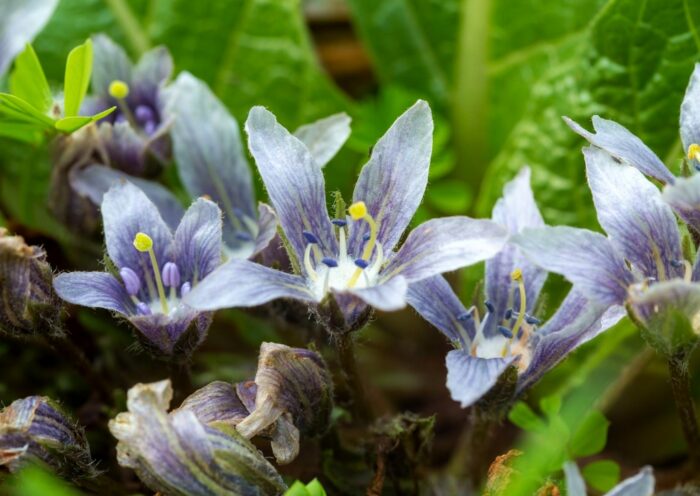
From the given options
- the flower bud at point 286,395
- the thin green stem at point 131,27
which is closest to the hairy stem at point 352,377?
the flower bud at point 286,395

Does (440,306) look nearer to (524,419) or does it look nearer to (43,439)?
(524,419)

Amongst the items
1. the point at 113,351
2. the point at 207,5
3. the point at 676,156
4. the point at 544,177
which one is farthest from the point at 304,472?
the point at 207,5

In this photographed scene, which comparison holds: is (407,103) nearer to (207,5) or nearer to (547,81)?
(547,81)

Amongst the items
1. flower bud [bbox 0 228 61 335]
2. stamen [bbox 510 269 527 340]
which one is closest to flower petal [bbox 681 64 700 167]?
stamen [bbox 510 269 527 340]

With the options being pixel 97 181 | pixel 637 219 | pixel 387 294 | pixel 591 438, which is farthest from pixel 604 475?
pixel 97 181

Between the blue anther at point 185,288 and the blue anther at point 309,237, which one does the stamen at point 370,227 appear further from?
the blue anther at point 185,288

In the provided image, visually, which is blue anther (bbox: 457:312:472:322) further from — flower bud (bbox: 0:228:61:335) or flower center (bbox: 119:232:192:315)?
flower bud (bbox: 0:228:61:335)
